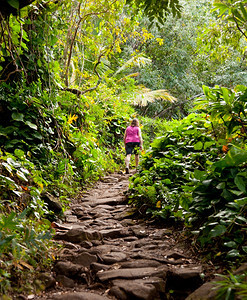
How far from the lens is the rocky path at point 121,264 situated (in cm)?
247

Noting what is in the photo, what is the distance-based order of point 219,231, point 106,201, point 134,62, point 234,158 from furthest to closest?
point 134,62
point 106,201
point 234,158
point 219,231

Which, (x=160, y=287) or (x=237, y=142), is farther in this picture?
(x=237, y=142)

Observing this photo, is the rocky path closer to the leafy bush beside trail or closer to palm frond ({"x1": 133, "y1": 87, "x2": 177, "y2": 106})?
the leafy bush beside trail

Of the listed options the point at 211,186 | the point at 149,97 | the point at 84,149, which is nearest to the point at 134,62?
the point at 149,97

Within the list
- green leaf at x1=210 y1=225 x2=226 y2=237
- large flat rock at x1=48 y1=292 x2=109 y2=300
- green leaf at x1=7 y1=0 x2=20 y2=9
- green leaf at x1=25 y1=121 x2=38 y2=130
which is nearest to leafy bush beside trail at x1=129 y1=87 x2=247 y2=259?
Result: green leaf at x1=210 y1=225 x2=226 y2=237

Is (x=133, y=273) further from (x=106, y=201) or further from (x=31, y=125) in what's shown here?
(x=31, y=125)

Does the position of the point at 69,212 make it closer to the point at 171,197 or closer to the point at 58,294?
the point at 171,197

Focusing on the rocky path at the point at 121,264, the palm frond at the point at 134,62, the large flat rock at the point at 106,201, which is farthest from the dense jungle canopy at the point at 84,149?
the palm frond at the point at 134,62

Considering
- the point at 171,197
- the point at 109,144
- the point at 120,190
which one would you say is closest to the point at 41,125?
the point at 120,190

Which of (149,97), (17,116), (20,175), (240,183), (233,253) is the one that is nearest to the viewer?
(233,253)

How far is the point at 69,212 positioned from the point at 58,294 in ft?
8.79

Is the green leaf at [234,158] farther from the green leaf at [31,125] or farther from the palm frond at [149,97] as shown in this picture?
the palm frond at [149,97]

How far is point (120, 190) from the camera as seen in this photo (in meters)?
6.87

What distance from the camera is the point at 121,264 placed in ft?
9.93
